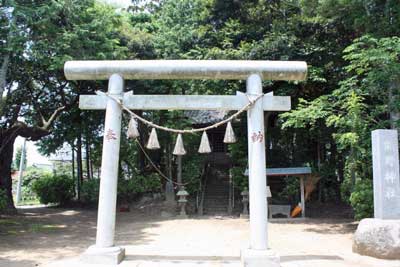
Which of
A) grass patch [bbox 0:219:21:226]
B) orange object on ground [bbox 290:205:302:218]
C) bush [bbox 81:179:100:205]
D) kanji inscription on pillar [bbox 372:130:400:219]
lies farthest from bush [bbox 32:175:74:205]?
kanji inscription on pillar [bbox 372:130:400:219]

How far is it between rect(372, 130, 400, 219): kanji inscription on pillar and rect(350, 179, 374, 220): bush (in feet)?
9.40

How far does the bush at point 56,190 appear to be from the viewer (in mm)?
23250

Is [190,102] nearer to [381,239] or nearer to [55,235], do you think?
[381,239]

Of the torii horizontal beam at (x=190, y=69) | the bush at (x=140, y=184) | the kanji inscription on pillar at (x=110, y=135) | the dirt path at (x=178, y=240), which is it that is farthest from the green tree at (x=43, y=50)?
the kanji inscription on pillar at (x=110, y=135)

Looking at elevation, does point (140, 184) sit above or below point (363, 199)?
above

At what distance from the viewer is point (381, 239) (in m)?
7.96

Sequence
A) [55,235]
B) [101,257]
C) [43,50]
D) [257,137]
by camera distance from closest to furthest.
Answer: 1. [101,257]
2. [257,137]
3. [55,235]
4. [43,50]

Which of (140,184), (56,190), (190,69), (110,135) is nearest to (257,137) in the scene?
(190,69)

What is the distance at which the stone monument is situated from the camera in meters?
7.91

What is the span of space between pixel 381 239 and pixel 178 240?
5.47 m

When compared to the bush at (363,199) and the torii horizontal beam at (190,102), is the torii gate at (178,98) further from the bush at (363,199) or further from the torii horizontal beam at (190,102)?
the bush at (363,199)

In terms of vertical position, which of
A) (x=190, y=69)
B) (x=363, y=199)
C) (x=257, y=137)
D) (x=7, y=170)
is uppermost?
(x=190, y=69)

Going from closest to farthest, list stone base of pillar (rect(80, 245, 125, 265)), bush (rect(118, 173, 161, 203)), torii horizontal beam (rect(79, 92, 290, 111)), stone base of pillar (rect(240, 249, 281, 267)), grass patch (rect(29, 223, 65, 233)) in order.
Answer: stone base of pillar (rect(240, 249, 281, 267))
stone base of pillar (rect(80, 245, 125, 265))
torii horizontal beam (rect(79, 92, 290, 111))
grass patch (rect(29, 223, 65, 233))
bush (rect(118, 173, 161, 203))

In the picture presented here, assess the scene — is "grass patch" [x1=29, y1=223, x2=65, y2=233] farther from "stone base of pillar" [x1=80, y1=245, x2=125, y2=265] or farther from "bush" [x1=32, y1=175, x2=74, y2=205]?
"bush" [x1=32, y1=175, x2=74, y2=205]
